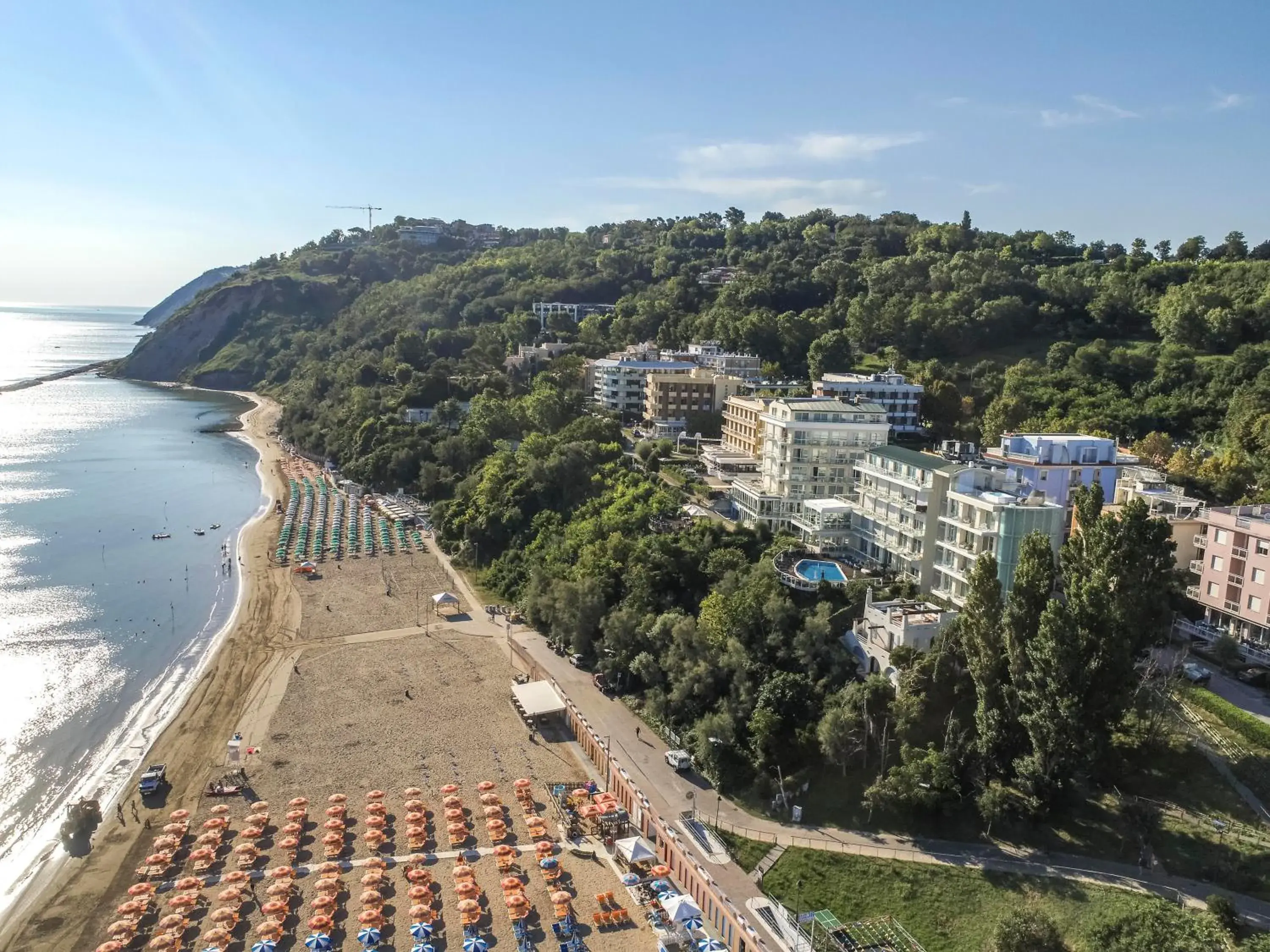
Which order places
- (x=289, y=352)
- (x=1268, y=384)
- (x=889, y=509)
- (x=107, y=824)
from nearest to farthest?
(x=107, y=824)
(x=889, y=509)
(x=1268, y=384)
(x=289, y=352)

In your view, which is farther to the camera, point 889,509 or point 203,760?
point 889,509

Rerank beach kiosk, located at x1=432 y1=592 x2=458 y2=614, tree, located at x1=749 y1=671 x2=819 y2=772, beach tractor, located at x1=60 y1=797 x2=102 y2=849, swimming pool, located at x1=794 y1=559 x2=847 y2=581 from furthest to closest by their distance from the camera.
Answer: beach kiosk, located at x1=432 y1=592 x2=458 y2=614, swimming pool, located at x1=794 y1=559 x2=847 y2=581, tree, located at x1=749 y1=671 x2=819 y2=772, beach tractor, located at x1=60 y1=797 x2=102 y2=849

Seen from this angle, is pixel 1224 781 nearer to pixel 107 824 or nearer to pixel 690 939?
pixel 690 939

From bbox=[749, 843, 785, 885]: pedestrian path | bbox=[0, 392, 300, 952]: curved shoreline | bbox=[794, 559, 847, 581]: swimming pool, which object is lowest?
bbox=[0, 392, 300, 952]: curved shoreline

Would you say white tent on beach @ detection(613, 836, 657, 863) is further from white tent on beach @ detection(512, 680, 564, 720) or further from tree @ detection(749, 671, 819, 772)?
white tent on beach @ detection(512, 680, 564, 720)

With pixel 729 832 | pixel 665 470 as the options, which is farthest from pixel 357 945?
pixel 665 470

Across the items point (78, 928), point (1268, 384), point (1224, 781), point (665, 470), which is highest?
point (1268, 384)

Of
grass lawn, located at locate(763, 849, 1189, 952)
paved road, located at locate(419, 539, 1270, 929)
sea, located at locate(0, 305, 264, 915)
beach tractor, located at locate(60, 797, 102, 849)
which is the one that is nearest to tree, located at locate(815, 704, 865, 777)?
paved road, located at locate(419, 539, 1270, 929)

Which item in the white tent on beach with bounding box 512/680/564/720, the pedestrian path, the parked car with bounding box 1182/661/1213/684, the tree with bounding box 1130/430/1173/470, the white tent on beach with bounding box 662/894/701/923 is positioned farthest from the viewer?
the tree with bounding box 1130/430/1173/470
